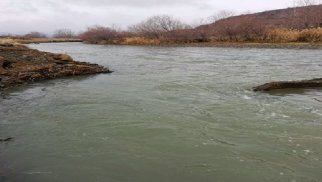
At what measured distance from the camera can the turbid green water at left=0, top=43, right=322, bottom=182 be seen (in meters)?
5.61

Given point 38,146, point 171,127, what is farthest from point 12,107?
point 171,127

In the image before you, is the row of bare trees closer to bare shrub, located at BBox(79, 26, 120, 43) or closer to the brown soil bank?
bare shrub, located at BBox(79, 26, 120, 43)

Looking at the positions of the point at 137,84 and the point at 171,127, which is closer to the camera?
the point at 171,127

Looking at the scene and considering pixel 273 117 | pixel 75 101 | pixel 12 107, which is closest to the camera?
pixel 273 117

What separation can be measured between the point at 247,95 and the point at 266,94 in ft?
1.92

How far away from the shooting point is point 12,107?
32.7 feet

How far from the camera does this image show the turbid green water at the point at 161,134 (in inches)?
221

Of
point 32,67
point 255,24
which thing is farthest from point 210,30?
point 32,67

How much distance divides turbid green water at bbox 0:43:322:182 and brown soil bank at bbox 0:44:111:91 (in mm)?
1742

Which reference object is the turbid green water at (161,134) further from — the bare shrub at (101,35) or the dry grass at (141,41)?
the bare shrub at (101,35)

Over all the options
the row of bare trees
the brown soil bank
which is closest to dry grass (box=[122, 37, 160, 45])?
the row of bare trees

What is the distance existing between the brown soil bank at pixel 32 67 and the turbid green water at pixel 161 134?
174 centimetres

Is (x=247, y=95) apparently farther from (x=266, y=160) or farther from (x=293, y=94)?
(x=266, y=160)

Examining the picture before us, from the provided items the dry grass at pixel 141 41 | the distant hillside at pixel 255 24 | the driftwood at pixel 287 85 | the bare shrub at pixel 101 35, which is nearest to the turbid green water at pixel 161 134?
the driftwood at pixel 287 85
